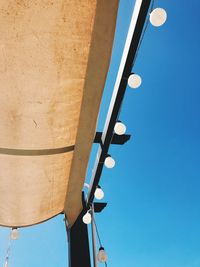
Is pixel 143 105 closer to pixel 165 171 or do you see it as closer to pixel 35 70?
pixel 35 70

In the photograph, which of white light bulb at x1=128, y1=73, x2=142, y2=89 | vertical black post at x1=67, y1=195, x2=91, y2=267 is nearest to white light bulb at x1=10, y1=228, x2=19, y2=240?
vertical black post at x1=67, y1=195, x2=91, y2=267

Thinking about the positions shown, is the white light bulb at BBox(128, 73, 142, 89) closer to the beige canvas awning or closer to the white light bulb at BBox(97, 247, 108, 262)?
the beige canvas awning

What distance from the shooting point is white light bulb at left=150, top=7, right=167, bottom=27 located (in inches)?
56.6

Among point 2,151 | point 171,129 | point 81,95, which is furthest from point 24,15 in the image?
point 171,129

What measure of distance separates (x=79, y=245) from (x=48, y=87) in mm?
1952

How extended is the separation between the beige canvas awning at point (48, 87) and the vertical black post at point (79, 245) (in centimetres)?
80

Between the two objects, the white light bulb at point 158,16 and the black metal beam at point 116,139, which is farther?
the black metal beam at point 116,139

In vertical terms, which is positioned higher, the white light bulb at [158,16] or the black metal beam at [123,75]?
the white light bulb at [158,16]

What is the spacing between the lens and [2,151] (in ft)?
5.66

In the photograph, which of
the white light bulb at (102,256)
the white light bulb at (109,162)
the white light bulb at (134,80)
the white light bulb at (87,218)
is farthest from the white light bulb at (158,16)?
the white light bulb at (102,256)

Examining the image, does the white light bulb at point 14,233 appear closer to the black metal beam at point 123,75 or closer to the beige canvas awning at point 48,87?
the beige canvas awning at point 48,87

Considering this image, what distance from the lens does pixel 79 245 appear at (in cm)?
261

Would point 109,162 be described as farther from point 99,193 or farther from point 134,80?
point 134,80

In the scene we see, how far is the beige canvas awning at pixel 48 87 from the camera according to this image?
1131 millimetres
